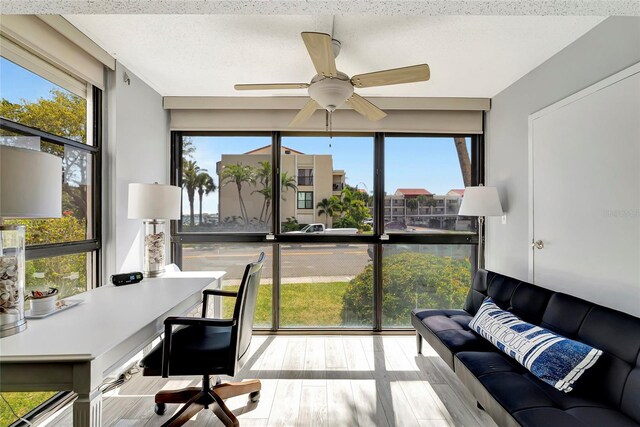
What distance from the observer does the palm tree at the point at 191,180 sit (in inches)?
124

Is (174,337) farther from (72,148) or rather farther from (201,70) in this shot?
(201,70)

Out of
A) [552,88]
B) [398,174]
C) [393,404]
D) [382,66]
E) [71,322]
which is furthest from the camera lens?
[398,174]

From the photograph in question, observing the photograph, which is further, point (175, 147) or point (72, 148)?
point (175, 147)

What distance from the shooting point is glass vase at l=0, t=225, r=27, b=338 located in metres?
1.23

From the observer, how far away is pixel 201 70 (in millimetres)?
2469

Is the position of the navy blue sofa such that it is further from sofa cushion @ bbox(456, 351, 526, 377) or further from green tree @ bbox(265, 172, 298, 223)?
green tree @ bbox(265, 172, 298, 223)

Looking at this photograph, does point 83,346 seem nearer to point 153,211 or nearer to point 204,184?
point 153,211

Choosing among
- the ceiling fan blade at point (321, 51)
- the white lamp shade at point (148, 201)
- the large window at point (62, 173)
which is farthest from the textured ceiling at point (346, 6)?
the white lamp shade at point (148, 201)

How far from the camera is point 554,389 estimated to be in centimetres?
148

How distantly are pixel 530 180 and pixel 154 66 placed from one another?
3.25 m

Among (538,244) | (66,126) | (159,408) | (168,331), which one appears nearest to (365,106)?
(538,244)

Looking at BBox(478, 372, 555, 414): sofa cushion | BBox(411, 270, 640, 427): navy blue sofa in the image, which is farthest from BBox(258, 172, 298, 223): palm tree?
BBox(478, 372, 555, 414): sofa cushion

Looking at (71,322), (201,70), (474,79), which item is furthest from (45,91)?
(474,79)

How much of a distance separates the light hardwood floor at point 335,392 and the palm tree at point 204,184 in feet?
5.31
